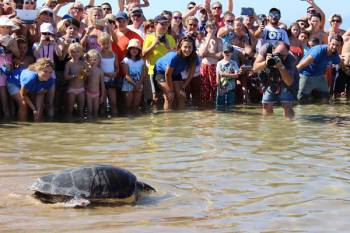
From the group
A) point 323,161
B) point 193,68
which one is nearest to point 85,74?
point 193,68

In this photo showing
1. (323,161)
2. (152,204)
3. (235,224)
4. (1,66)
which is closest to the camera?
(235,224)

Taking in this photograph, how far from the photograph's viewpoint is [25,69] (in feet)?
35.9

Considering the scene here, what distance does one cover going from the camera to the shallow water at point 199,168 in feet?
17.1

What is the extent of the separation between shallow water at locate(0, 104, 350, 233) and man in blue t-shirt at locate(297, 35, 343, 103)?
Answer: 1811 millimetres

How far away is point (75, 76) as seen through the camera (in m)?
11.4

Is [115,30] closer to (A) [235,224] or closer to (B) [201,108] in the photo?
(B) [201,108]

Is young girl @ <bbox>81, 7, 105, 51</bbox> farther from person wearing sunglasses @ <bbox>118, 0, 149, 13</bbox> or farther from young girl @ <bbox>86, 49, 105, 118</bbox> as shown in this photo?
person wearing sunglasses @ <bbox>118, 0, 149, 13</bbox>

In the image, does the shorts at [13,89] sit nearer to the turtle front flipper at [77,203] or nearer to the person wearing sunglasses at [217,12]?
the person wearing sunglasses at [217,12]

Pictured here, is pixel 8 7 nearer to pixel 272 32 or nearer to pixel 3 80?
pixel 3 80

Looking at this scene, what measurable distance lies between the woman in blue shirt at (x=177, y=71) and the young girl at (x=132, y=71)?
1.26 ft

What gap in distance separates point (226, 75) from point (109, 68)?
7.61ft

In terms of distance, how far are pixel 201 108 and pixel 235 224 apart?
767 cm

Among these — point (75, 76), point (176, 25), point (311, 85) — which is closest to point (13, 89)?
point (75, 76)

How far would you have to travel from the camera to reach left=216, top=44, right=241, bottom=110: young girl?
42.3 ft
